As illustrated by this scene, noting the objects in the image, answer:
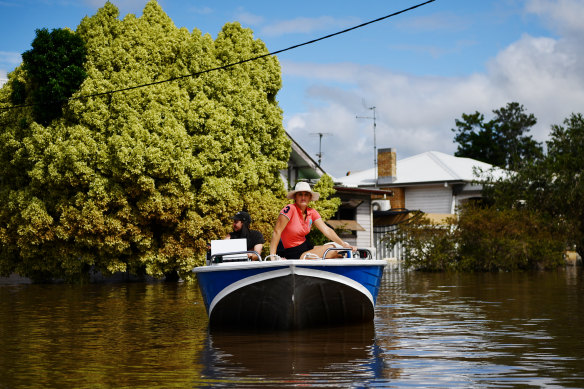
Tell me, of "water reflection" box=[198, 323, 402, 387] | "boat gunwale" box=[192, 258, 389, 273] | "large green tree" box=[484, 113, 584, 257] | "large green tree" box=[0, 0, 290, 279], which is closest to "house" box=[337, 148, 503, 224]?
"large green tree" box=[484, 113, 584, 257]

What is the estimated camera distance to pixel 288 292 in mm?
10164

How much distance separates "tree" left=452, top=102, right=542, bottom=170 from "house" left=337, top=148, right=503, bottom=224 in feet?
79.1

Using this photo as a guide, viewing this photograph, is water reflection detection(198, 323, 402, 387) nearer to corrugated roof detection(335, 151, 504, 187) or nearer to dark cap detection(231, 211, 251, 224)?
dark cap detection(231, 211, 251, 224)

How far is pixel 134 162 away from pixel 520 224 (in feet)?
58.1

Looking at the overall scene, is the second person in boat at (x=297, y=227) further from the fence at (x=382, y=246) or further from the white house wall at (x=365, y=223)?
the fence at (x=382, y=246)

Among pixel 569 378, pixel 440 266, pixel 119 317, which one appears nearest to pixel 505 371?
pixel 569 378

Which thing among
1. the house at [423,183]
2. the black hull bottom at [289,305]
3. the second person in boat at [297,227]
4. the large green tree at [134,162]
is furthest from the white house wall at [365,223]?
the black hull bottom at [289,305]

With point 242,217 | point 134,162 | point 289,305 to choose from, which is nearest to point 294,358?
point 289,305

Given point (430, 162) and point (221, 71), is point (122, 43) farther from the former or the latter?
point (430, 162)

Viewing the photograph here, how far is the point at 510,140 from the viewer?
7544 centimetres

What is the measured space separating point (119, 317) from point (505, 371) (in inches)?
308

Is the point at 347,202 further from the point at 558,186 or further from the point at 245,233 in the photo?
the point at 245,233

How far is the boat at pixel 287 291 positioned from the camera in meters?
10.1

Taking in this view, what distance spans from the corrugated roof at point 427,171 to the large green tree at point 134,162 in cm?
2222
